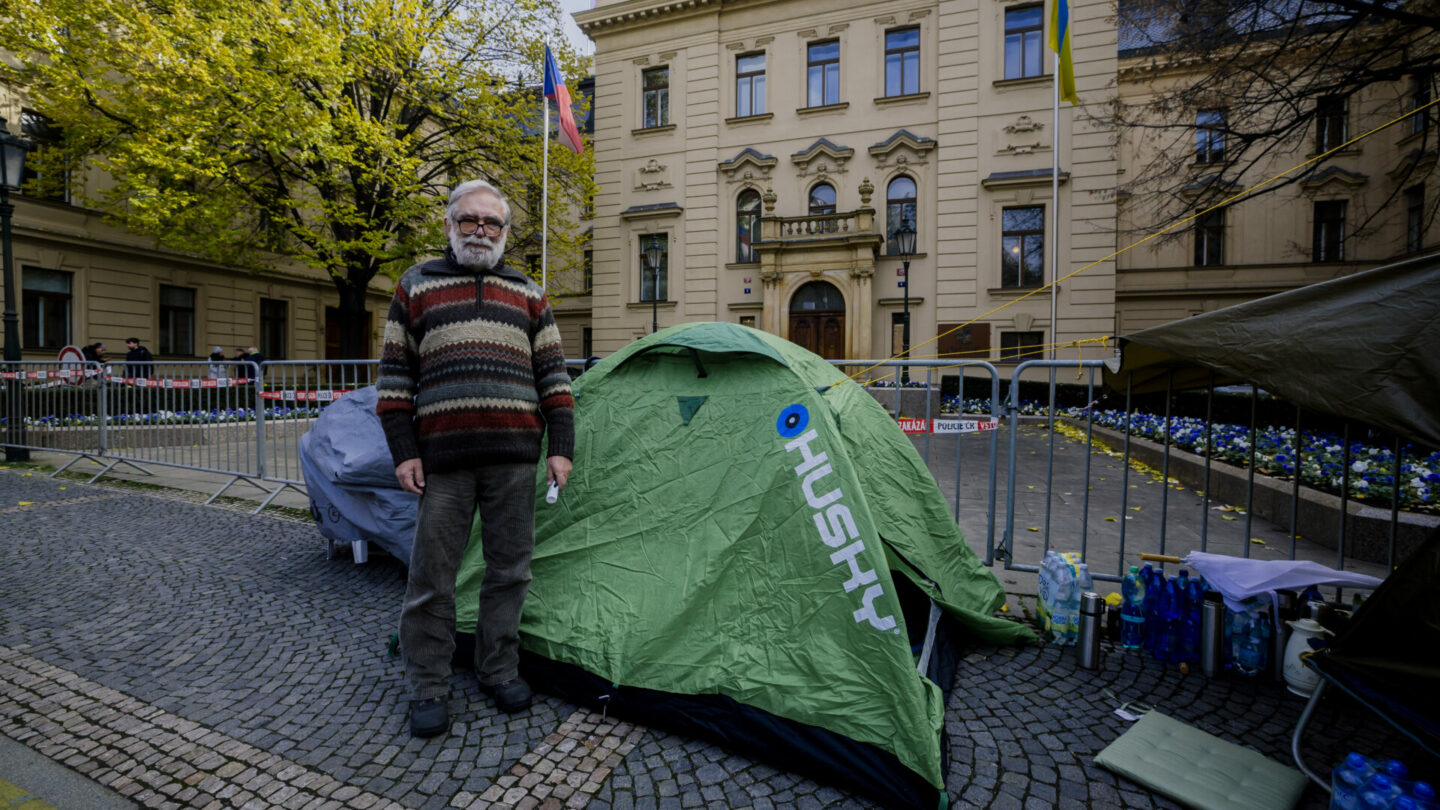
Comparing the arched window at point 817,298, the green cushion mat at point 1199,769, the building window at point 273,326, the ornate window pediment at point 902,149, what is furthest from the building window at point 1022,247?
the building window at point 273,326

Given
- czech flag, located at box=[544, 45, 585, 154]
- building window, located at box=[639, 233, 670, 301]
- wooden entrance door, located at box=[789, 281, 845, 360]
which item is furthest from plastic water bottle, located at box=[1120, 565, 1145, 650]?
building window, located at box=[639, 233, 670, 301]

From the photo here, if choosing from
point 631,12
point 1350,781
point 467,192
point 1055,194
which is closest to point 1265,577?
point 1350,781

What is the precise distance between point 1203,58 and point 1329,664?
10137 millimetres

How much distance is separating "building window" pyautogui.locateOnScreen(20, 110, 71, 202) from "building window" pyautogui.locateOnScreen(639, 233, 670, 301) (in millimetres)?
14558

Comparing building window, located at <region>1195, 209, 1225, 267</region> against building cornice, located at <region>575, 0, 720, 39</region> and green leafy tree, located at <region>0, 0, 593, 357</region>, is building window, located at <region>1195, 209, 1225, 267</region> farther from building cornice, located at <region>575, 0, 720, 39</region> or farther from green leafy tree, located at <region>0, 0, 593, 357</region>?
green leafy tree, located at <region>0, 0, 593, 357</region>

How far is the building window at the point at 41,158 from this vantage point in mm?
15352

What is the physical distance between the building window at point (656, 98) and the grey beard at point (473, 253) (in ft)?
68.6

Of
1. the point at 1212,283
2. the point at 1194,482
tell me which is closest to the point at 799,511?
the point at 1194,482

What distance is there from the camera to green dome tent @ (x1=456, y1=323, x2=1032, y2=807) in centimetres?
226

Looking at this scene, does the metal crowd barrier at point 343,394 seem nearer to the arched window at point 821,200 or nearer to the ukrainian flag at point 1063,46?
the ukrainian flag at point 1063,46

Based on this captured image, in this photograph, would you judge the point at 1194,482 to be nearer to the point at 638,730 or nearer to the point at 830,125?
the point at 638,730

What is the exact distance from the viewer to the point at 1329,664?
7.48ft

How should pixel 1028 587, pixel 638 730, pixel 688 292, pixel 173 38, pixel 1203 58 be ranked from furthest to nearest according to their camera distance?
pixel 688 292, pixel 173 38, pixel 1203 58, pixel 1028 587, pixel 638 730

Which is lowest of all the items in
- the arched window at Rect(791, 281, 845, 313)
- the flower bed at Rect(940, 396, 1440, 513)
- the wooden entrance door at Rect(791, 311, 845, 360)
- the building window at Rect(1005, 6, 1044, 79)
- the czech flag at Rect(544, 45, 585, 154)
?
the flower bed at Rect(940, 396, 1440, 513)
